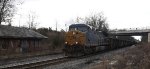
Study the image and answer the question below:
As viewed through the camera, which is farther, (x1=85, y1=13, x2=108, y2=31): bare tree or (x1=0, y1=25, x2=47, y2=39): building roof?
(x1=85, y1=13, x2=108, y2=31): bare tree

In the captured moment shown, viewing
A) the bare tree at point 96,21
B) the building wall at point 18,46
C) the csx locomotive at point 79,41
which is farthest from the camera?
the bare tree at point 96,21

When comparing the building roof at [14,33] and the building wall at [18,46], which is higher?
the building roof at [14,33]

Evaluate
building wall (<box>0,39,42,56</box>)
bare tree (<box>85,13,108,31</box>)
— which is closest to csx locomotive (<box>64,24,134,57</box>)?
building wall (<box>0,39,42,56</box>)

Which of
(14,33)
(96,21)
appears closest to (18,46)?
(14,33)

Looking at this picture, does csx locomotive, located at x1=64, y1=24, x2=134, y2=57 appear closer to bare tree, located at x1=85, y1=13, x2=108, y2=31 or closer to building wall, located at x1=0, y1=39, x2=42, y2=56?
building wall, located at x1=0, y1=39, x2=42, y2=56

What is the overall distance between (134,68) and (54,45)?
39.3 metres

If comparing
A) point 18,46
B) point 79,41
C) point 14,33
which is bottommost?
point 18,46

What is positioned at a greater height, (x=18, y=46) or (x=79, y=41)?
(x=79, y=41)

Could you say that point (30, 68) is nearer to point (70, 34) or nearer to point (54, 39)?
point (70, 34)

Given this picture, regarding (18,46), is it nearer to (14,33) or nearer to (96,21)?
(14,33)

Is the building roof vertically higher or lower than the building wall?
higher

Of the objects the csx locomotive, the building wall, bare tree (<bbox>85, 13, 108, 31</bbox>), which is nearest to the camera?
the csx locomotive

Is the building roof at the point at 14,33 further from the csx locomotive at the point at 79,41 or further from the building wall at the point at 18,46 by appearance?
the csx locomotive at the point at 79,41

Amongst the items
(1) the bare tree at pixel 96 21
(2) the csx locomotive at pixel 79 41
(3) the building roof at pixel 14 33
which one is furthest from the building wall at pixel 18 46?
(1) the bare tree at pixel 96 21
